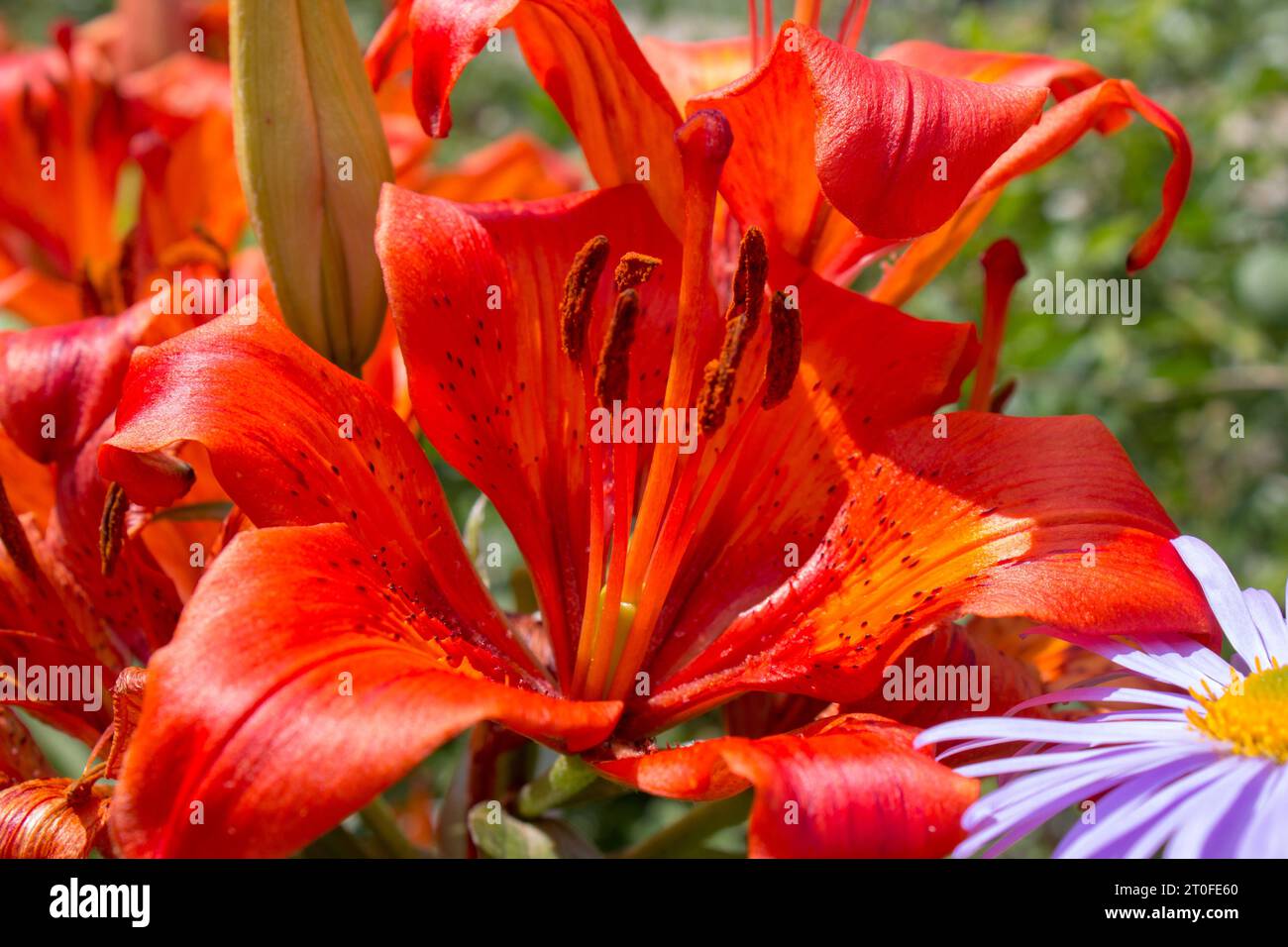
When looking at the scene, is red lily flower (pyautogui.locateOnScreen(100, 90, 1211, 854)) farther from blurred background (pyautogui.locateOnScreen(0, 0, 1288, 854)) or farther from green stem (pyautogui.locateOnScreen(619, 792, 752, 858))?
blurred background (pyautogui.locateOnScreen(0, 0, 1288, 854))

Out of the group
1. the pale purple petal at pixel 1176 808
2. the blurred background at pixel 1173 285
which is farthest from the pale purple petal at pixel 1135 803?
the blurred background at pixel 1173 285

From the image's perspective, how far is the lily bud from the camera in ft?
3.18

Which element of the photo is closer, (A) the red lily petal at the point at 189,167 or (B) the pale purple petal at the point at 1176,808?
(B) the pale purple petal at the point at 1176,808

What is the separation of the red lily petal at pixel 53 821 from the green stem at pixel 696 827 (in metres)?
0.37

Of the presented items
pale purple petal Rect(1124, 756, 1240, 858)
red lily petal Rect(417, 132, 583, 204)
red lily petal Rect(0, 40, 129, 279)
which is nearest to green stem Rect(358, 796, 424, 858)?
pale purple petal Rect(1124, 756, 1240, 858)

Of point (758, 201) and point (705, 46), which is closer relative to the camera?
point (758, 201)

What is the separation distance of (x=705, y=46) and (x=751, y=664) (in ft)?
2.01

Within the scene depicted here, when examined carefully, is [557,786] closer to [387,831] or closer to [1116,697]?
[387,831]

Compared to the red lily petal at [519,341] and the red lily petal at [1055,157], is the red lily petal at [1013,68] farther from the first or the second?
the red lily petal at [519,341]

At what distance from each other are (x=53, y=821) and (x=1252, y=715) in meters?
0.68

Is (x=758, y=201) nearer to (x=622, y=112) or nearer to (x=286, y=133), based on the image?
(x=622, y=112)

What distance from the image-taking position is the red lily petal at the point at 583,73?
90 centimetres

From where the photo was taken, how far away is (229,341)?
88 centimetres

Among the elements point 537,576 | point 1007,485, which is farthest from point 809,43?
point 537,576
